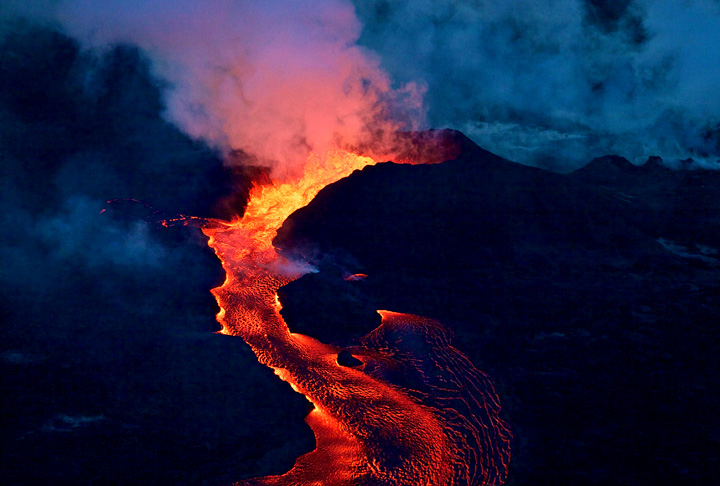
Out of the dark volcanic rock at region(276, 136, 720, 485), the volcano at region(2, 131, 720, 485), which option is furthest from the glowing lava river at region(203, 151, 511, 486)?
the dark volcanic rock at region(276, 136, 720, 485)

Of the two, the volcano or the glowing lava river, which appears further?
the glowing lava river

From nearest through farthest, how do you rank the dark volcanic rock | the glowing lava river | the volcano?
1. the volcano
2. the glowing lava river
3. the dark volcanic rock

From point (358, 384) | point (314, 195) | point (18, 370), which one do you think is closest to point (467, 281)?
point (358, 384)

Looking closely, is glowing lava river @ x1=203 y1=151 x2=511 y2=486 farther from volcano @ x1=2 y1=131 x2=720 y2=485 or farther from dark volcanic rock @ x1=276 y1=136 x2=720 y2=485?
dark volcanic rock @ x1=276 y1=136 x2=720 y2=485

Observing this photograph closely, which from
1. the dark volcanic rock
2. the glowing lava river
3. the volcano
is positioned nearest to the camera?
the volcano

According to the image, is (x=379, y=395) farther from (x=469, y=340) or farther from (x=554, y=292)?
(x=554, y=292)

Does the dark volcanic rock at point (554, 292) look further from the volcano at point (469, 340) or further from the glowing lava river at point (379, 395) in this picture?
the glowing lava river at point (379, 395)

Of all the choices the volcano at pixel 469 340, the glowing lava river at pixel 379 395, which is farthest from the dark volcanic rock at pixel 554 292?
the glowing lava river at pixel 379 395

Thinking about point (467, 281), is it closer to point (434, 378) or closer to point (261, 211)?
point (434, 378)

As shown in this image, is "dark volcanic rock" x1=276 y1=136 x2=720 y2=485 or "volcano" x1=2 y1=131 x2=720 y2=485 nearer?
"volcano" x1=2 y1=131 x2=720 y2=485
